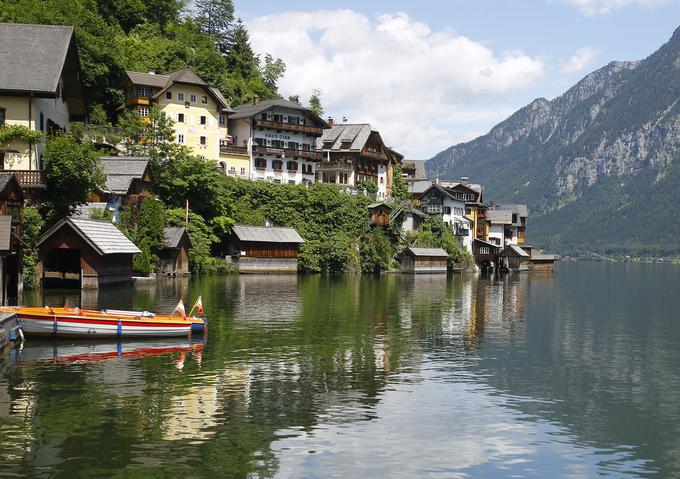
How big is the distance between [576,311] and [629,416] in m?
39.2

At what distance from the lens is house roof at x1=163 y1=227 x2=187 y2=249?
8100cm

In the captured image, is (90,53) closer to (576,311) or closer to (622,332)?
(576,311)

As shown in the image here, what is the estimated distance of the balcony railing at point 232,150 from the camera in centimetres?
11126

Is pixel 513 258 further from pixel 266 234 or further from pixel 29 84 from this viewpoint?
pixel 29 84

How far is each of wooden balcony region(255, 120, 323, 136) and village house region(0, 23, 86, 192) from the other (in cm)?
5483

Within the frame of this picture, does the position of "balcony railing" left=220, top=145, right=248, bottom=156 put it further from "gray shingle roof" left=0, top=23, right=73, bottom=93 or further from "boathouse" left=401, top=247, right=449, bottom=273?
"gray shingle roof" left=0, top=23, right=73, bottom=93

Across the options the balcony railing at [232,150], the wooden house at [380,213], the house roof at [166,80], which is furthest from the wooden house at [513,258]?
the house roof at [166,80]

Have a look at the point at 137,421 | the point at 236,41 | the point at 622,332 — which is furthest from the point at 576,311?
the point at 236,41

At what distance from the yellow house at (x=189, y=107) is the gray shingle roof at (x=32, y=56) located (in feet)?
138

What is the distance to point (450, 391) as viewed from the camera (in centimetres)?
2892

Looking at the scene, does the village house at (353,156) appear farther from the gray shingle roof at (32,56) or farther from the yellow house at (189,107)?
the gray shingle roof at (32,56)

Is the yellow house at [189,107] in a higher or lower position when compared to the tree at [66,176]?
higher

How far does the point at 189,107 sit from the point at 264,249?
2353cm

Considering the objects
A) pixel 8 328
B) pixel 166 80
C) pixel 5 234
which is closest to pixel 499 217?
pixel 166 80
